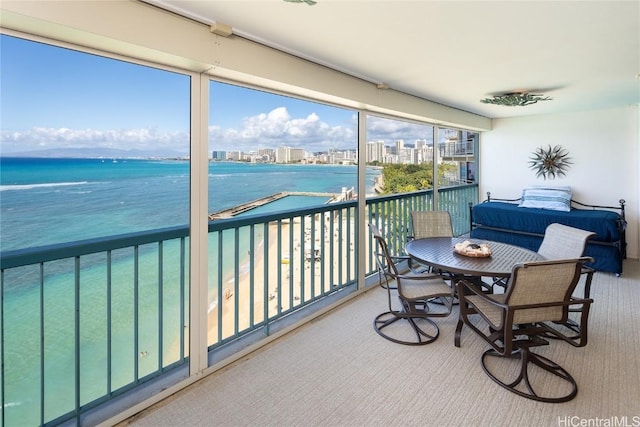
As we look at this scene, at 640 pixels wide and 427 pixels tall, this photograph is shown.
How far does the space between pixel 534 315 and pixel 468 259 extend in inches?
27.1

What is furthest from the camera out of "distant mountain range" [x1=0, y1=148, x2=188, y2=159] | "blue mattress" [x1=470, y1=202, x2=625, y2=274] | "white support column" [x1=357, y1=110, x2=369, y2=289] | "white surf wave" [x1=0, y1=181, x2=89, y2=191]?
"blue mattress" [x1=470, y1=202, x2=625, y2=274]

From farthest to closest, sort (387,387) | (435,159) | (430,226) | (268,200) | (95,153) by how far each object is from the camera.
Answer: (435,159) < (430,226) < (268,200) < (95,153) < (387,387)

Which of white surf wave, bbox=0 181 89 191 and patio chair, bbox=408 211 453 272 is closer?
white surf wave, bbox=0 181 89 191

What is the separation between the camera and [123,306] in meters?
2.17

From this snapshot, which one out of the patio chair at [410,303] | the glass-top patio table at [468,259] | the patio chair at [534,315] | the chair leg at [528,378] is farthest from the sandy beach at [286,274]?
the chair leg at [528,378]

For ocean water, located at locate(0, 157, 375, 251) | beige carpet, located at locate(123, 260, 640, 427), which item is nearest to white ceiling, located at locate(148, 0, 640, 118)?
ocean water, located at locate(0, 157, 375, 251)

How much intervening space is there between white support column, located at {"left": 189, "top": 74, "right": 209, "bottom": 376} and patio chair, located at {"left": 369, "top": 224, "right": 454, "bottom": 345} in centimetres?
140

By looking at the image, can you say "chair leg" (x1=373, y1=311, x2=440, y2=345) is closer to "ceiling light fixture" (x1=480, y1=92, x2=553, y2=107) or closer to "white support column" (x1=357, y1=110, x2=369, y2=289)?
"white support column" (x1=357, y1=110, x2=369, y2=289)

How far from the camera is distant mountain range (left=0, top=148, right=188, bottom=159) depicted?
77.6 inches

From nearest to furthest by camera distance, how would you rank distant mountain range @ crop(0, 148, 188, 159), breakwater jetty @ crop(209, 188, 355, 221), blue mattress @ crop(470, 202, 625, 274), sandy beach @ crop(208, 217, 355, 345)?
distant mountain range @ crop(0, 148, 188, 159), breakwater jetty @ crop(209, 188, 355, 221), sandy beach @ crop(208, 217, 355, 345), blue mattress @ crop(470, 202, 625, 274)

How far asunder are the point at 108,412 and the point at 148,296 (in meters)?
0.69

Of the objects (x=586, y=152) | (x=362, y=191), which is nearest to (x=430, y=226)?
(x=362, y=191)

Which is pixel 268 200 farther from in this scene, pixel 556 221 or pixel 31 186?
pixel 556 221

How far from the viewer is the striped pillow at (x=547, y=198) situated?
16.7 ft
